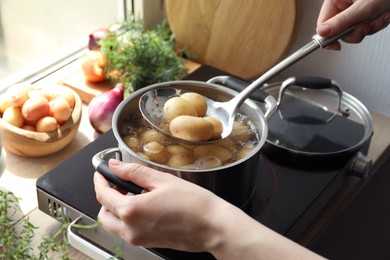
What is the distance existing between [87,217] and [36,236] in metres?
0.10

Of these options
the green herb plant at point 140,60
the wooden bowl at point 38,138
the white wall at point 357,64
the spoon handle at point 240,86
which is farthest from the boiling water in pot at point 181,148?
the white wall at point 357,64

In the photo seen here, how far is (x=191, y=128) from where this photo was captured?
0.68m

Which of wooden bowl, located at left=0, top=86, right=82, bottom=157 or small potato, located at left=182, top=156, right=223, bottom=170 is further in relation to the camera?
wooden bowl, located at left=0, top=86, right=82, bottom=157

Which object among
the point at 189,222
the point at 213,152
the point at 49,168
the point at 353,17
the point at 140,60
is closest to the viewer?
the point at 189,222

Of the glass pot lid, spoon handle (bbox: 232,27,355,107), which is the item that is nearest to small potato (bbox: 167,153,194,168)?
spoon handle (bbox: 232,27,355,107)

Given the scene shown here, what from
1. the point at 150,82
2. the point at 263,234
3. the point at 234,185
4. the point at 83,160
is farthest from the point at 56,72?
the point at 263,234

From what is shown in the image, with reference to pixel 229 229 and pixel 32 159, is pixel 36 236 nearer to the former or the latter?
pixel 32 159

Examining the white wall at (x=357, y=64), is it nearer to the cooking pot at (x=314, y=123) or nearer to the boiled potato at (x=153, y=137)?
the cooking pot at (x=314, y=123)

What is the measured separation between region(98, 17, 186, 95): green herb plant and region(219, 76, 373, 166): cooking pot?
198 millimetres

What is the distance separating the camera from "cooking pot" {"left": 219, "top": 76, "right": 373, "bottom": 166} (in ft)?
2.86

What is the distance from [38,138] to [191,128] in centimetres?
32

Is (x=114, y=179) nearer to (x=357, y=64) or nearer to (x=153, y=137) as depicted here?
(x=153, y=137)

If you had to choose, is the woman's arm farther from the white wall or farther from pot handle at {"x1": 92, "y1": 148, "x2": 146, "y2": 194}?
the white wall

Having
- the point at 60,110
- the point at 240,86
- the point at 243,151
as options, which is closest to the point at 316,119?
the point at 240,86
